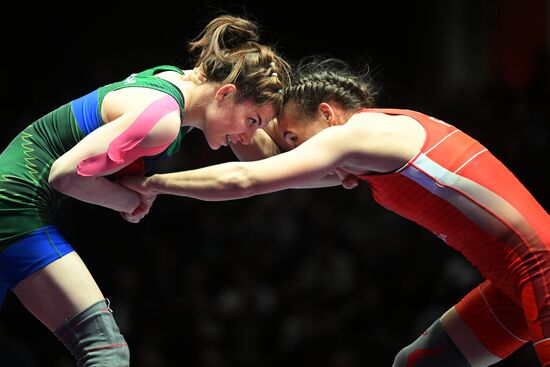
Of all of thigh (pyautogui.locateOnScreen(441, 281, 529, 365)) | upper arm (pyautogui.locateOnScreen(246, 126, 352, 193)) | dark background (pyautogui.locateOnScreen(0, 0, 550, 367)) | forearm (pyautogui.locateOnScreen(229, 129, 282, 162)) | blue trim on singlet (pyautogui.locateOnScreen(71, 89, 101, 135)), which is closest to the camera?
upper arm (pyautogui.locateOnScreen(246, 126, 352, 193))

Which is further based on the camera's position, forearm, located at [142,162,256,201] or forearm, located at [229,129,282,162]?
forearm, located at [229,129,282,162]

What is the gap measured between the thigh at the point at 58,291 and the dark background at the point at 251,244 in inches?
78.0

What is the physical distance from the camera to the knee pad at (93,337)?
7.71 feet

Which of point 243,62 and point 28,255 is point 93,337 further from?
point 243,62

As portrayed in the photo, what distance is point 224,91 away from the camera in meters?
2.56

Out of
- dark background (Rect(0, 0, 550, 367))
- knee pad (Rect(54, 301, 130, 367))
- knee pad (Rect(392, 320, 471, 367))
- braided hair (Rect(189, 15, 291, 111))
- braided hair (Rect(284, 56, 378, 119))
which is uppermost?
braided hair (Rect(189, 15, 291, 111))

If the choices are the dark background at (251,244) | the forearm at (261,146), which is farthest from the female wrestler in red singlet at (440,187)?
the dark background at (251,244)

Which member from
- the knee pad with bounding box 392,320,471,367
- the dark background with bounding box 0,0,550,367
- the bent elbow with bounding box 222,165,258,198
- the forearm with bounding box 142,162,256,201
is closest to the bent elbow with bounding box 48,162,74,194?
the forearm with bounding box 142,162,256,201

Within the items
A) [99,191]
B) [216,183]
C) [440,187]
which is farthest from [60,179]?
[440,187]

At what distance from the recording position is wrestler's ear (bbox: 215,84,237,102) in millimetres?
2557

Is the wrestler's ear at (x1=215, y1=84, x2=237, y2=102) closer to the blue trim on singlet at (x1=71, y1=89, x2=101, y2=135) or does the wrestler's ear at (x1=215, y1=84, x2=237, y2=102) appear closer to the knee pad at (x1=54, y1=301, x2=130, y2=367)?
the blue trim on singlet at (x1=71, y1=89, x2=101, y2=135)

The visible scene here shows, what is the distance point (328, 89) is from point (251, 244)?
2836 millimetres

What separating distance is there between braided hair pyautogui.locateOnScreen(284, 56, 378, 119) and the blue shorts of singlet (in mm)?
840

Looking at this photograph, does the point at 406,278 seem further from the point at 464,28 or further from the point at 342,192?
the point at 464,28
